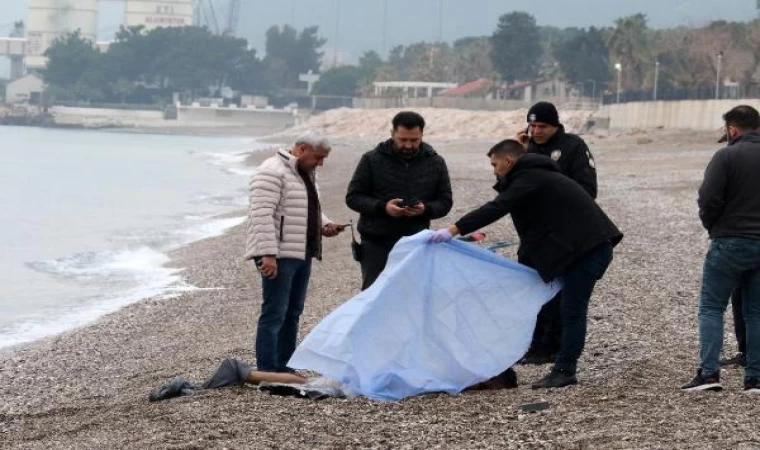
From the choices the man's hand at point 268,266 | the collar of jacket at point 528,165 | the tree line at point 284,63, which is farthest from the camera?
the tree line at point 284,63

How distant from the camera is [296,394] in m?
7.32

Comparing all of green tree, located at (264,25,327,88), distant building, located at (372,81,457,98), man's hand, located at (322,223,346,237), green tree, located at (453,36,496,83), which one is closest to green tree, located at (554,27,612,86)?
green tree, located at (453,36,496,83)

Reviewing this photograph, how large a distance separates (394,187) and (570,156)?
3.64 feet

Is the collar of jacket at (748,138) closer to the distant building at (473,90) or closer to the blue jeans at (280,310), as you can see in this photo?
the blue jeans at (280,310)

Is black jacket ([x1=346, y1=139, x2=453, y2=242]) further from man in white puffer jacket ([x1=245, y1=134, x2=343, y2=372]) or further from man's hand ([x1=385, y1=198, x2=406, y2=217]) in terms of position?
man in white puffer jacket ([x1=245, y1=134, x2=343, y2=372])

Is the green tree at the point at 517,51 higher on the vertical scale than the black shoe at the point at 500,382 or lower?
higher

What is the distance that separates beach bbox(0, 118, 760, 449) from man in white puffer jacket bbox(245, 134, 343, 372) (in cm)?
49

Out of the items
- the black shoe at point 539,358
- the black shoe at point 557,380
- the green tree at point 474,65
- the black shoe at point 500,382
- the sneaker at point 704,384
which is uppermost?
the green tree at point 474,65

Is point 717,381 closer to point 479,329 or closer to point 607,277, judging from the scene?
point 479,329

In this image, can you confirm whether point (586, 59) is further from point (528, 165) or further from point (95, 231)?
point (528, 165)

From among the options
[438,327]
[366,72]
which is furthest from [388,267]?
[366,72]

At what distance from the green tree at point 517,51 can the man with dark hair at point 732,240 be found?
122 metres

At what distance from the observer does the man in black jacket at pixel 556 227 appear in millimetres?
7266

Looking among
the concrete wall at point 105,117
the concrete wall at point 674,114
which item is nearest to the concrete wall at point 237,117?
the concrete wall at point 105,117
